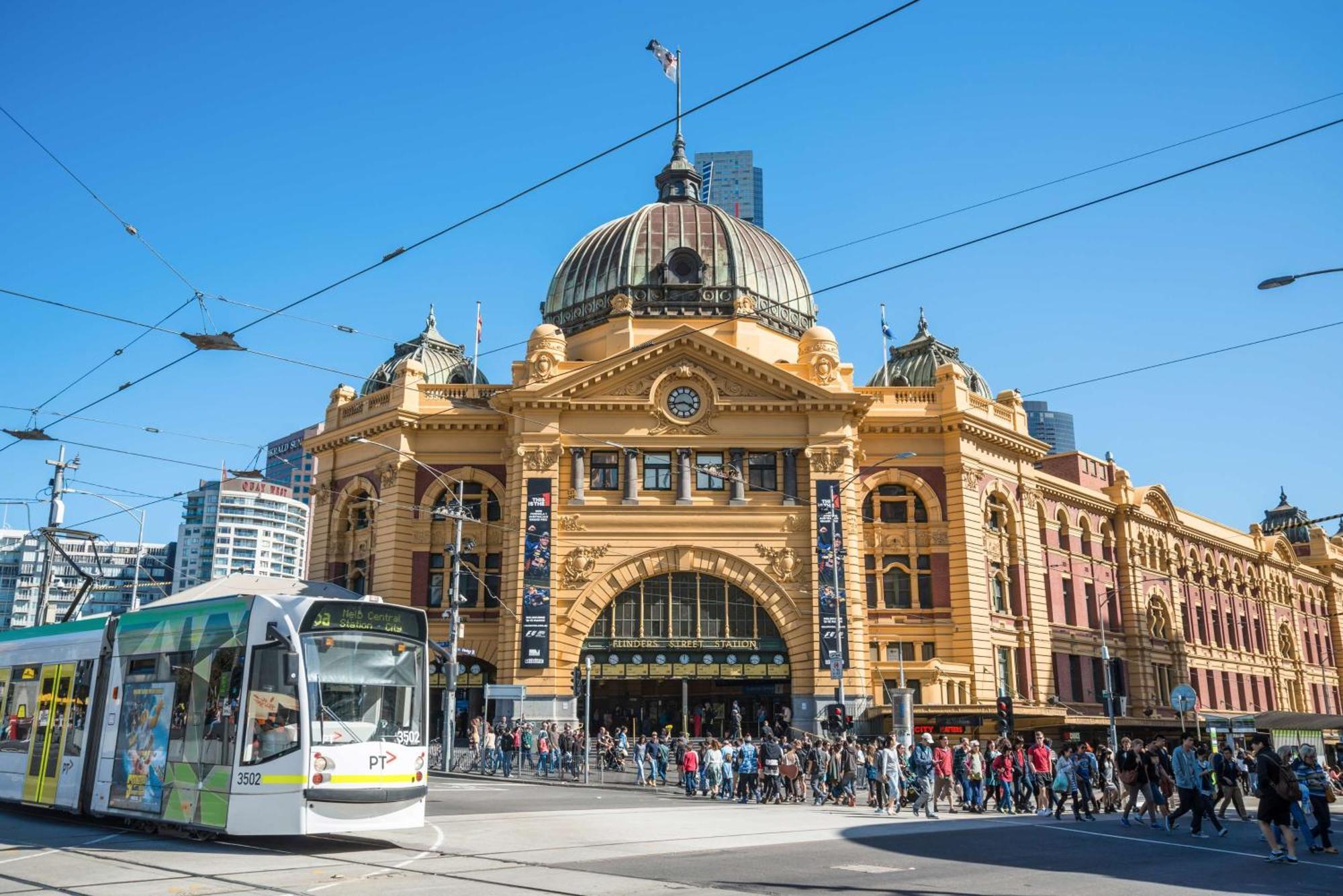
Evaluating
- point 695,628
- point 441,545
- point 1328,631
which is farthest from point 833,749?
point 1328,631

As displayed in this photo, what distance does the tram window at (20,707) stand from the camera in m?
22.4

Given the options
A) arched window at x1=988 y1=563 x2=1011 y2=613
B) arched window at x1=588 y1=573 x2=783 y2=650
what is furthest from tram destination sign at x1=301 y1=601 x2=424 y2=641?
arched window at x1=988 y1=563 x2=1011 y2=613

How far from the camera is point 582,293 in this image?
183ft

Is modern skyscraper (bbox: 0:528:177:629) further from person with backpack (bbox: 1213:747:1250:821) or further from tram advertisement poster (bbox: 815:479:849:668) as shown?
person with backpack (bbox: 1213:747:1250:821)

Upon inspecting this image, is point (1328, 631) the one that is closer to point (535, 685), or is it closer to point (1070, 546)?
point (1070, 546)

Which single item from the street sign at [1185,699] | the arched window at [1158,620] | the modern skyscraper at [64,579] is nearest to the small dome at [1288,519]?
the arched window at [1158,620]

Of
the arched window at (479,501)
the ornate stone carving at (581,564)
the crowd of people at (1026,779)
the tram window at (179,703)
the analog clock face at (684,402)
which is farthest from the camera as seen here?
the arched window at (479,501)

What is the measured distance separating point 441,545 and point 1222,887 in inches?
1557

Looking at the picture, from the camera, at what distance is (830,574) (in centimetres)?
4569

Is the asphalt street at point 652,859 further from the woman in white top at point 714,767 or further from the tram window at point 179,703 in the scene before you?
the woman in white top at point 714,767

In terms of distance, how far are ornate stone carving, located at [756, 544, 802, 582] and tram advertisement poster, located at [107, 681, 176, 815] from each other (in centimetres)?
2959

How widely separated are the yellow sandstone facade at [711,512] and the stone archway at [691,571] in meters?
0.09

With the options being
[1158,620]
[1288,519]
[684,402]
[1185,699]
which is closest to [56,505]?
[684,402]

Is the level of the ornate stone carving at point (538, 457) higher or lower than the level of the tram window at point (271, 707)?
higher
